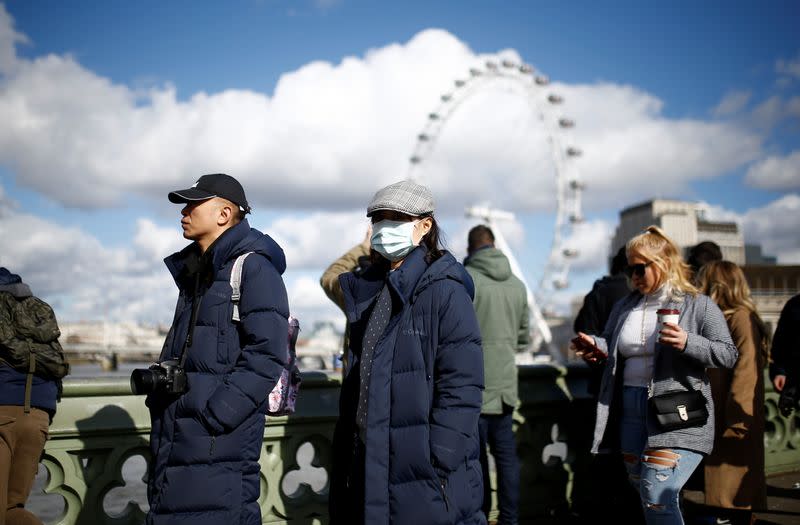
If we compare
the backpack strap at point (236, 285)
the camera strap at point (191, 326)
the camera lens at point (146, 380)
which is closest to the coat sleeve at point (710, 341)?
the backpack strap at point (236, 285)

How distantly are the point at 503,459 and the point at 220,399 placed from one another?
8.00 ft

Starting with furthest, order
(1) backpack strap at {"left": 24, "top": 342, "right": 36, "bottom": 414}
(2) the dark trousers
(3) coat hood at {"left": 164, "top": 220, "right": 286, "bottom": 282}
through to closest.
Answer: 1. (2) the dark trousers
2. (1) backpack strap at {"left": 24, "top": 342, "right": 36, "bottom": 414}
3. (3) coat hood at {"left": 164, "top": 220, "right": 286, "bottom": 282}

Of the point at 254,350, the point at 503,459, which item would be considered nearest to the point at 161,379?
the point at 254,350

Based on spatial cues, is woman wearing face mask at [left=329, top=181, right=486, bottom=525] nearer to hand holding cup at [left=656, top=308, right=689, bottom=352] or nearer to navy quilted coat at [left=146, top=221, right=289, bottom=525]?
navy quilted coat at [left=146, top=221, right=289, bottom=525]

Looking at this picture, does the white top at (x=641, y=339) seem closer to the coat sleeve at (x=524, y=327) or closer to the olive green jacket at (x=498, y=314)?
the olive green jacket at (x=498, y=314)

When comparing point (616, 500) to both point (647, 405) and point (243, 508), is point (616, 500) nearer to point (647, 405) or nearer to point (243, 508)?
point (647, 405)

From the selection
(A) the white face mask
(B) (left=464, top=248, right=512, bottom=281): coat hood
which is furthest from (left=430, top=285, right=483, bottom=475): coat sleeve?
(B) (left=464, top=248, right=512, bottom=281): coat hood

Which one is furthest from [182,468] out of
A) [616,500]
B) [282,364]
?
[616,500]

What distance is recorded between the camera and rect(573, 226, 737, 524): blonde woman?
139 inches

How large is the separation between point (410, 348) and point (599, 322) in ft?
8.82

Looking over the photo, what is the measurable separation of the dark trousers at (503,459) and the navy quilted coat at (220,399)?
6.83 feet

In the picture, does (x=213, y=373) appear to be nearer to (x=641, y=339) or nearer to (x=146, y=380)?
(x=146, y=380)

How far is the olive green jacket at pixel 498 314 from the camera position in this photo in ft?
15.8

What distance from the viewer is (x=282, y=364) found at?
2943mm
